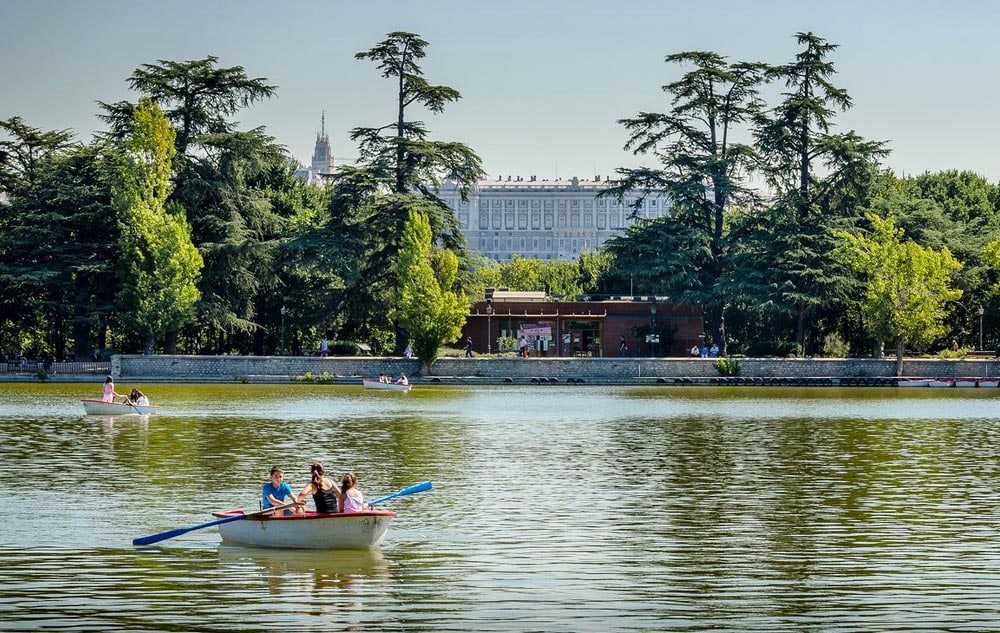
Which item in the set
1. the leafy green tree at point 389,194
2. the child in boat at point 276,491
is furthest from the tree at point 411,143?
the child in boat at point 276,491

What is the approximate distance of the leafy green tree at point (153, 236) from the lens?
73.3 m

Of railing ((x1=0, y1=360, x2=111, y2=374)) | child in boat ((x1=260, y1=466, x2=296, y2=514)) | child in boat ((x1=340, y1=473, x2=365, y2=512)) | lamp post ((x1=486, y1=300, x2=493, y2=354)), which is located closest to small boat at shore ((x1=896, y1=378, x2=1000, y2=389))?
lamp post ((x1=486, y1=300, x2=493, y2=354))

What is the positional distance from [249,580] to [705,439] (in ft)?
76.3

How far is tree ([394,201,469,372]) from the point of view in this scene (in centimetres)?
7244

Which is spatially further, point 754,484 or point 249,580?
point 754,484

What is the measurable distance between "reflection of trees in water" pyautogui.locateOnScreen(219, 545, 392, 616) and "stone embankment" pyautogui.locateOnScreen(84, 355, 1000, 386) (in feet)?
174

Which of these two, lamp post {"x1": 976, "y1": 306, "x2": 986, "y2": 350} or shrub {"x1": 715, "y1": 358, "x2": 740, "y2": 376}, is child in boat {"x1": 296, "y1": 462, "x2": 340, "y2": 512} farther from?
lamp post {"x1": 976, "y1": 306, "x2": 986, "y2": 350}

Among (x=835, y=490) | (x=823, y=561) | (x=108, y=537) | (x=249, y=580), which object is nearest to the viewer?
(x=249, y=580)

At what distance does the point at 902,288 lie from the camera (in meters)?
74.7

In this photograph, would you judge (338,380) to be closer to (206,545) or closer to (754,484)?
(754,484)

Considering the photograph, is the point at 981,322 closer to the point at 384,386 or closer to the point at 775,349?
the point at 775,349

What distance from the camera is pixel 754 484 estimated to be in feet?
95.7

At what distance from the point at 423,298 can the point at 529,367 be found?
6.79 metres

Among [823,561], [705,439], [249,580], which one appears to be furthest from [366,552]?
[705,439]
